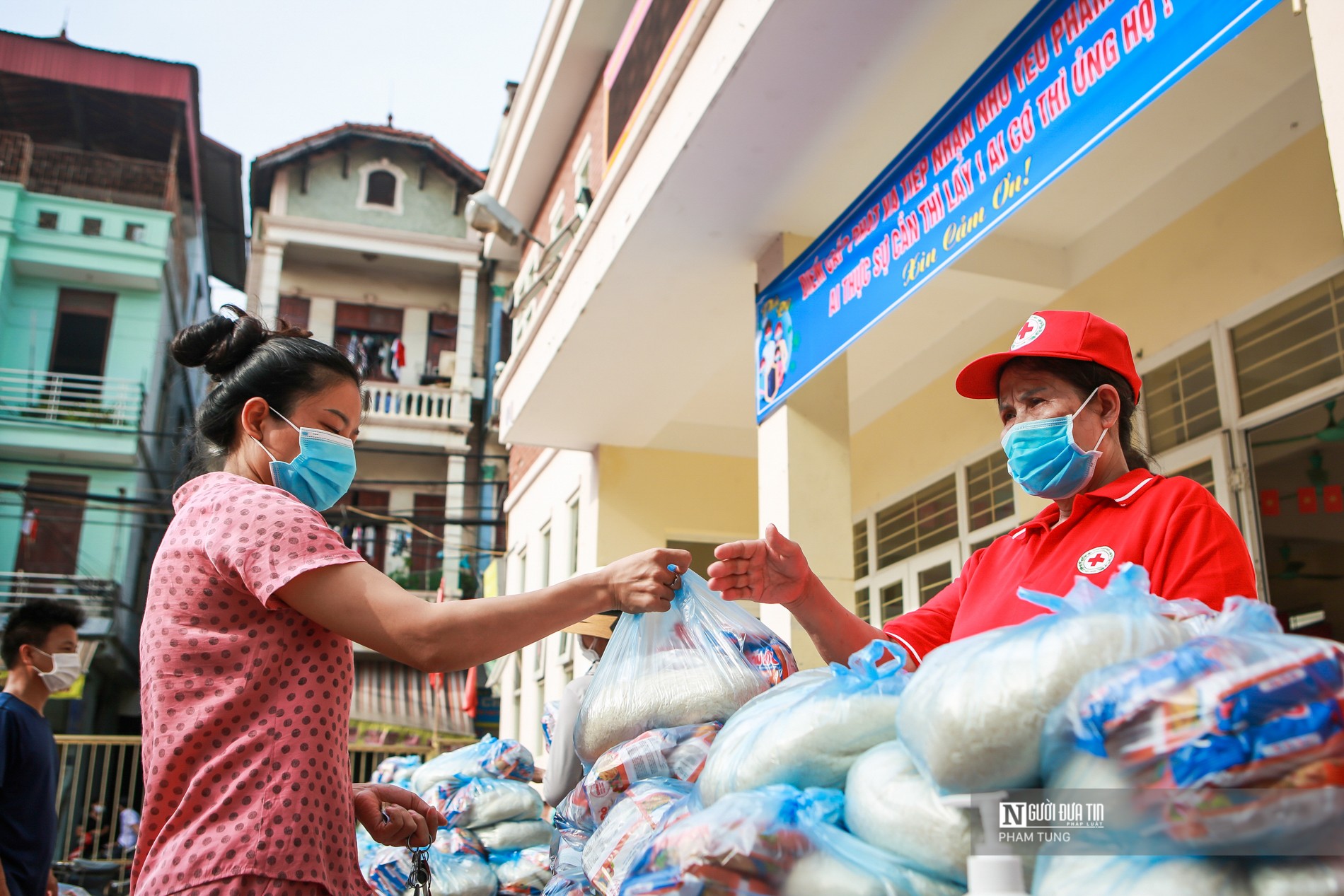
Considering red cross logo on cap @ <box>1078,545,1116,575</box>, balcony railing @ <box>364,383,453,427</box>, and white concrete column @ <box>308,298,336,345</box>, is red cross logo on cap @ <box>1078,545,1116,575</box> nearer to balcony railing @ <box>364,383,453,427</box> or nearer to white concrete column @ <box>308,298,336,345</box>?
balcony railing @ <box>364,383,453,427</box>

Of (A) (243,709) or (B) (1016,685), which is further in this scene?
(A) (243,709)

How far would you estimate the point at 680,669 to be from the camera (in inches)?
82.0

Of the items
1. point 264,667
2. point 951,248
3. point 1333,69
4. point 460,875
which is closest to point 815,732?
point 264,667

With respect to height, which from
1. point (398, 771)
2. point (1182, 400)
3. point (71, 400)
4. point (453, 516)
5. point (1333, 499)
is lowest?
point (398, 771)

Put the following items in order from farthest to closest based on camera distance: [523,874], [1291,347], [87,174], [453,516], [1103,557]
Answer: [87,174]
[453,516]
[523,874]
[1291,347]
[1103,557]

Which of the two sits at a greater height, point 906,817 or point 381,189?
point 381,189

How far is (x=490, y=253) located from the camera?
18094 mm

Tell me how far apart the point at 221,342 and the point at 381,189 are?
73.7ft

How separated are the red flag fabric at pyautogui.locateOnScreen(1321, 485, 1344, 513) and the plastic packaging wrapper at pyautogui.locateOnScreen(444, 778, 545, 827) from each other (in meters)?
4.52

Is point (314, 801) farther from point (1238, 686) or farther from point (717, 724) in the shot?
point (1238, 686)

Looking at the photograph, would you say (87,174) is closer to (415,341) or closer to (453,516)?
(415,341)

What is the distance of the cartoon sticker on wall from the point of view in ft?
A: 18.3

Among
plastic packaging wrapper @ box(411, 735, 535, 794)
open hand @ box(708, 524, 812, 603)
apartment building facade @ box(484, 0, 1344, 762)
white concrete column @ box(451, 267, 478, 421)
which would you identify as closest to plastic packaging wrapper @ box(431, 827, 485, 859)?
plastic packaging wrapper @ box(411, 735, 535, 794)

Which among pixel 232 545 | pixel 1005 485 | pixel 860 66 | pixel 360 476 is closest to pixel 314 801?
pixel 232 545
